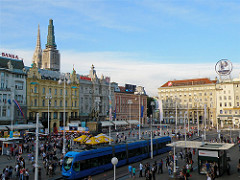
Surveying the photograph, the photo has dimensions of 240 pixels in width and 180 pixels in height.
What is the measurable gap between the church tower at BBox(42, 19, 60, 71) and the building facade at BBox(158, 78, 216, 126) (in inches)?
2173

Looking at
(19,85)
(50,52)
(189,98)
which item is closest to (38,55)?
(50,52)

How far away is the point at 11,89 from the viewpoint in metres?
56.5

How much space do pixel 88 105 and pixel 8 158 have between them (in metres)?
49.9

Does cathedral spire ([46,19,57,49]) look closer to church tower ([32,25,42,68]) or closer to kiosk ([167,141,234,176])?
church tower ([32,25,42,68])

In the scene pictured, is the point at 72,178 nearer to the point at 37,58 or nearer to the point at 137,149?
the point at 137,149

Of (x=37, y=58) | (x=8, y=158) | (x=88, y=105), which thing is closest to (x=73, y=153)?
(x=8, y=158)

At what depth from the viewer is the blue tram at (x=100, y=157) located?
2309cm

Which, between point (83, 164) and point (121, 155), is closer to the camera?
point (83, 164)

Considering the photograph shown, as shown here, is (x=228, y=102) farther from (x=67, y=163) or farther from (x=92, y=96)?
(x=67, y=163)

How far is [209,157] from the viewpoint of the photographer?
23422 millimetres

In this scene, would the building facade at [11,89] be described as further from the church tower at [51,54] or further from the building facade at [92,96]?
the church tower at [51,54]

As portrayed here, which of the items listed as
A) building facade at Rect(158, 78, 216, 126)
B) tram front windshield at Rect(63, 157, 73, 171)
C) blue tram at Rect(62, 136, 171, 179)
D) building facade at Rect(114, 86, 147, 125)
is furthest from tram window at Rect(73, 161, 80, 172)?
building facade at Rect(158, 78, 216, 126)

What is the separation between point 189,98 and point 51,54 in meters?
70.6

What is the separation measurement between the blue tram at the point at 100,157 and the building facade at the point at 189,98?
81618mm
